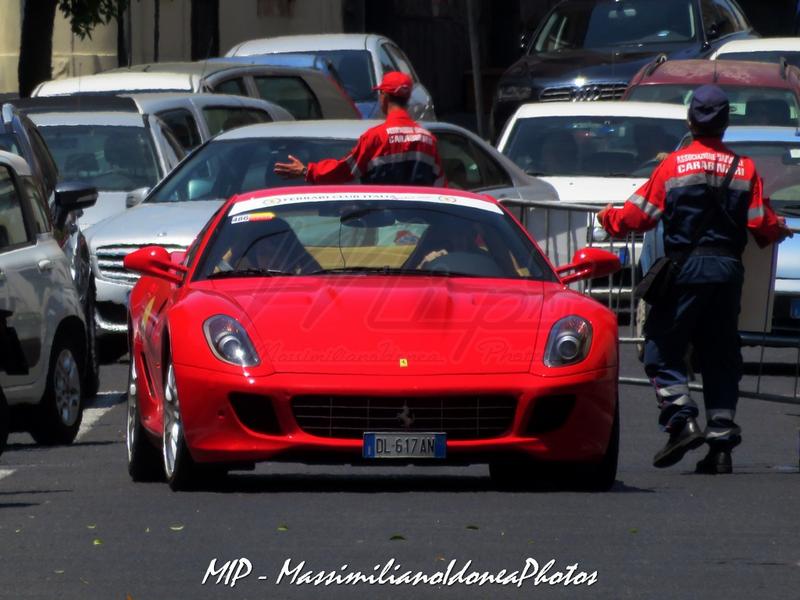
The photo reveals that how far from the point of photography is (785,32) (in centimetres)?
5281

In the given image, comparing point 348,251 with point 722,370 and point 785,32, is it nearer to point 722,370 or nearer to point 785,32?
point 722,370

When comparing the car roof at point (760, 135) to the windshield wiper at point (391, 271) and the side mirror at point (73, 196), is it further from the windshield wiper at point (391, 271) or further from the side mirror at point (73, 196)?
the windshield wiper at point (391, 271)

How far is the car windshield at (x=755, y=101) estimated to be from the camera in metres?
22.2

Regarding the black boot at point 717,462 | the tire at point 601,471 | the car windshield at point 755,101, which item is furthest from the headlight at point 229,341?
the car windshield at point 755,101

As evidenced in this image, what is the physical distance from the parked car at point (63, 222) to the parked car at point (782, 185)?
3.80m

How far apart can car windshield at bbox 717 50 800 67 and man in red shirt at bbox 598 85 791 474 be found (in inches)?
632

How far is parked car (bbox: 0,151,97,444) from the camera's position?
12164 millimetres

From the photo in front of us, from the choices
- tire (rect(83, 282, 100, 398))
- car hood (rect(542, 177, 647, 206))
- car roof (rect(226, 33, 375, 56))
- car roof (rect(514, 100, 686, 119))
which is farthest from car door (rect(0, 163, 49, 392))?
car roof (rect(226, 33, 375, 56))

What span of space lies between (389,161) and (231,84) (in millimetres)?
9003

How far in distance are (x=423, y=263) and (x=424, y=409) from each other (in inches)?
48.3

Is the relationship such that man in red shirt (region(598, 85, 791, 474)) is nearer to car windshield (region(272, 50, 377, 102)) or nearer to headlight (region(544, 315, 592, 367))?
headlight (region(544, 315, 592, 367))

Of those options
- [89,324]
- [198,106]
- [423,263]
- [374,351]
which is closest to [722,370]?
[423,263]

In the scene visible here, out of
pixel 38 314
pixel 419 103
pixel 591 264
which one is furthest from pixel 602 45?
pixel 591 264

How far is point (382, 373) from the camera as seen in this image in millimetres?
8945
